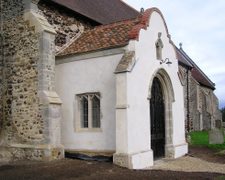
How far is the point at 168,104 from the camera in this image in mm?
14156

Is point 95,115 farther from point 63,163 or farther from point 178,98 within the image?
point 178,98

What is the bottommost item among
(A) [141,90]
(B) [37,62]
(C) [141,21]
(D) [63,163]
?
(D) [63,163]

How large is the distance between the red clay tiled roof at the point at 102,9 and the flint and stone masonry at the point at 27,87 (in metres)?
1.97

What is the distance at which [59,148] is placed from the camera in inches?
466

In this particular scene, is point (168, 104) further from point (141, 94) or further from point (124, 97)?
point (124, 97)

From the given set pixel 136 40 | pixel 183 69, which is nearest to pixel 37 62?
pixel 136 40

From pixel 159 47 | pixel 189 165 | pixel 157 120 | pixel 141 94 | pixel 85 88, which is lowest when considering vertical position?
pixel 189 165

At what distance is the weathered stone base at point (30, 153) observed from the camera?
450 inches

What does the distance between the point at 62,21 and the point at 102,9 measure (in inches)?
189

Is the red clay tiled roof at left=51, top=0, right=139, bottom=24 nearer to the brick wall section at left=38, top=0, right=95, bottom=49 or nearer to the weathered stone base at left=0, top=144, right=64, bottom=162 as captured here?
the brick wall section at left=38, top=0, right=95, bottom=49

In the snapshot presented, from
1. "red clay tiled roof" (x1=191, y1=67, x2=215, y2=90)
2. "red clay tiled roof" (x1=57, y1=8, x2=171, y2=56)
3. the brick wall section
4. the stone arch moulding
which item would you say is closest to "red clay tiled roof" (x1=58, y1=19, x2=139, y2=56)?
"red clay tiled roof" (x1=57, y1=8, x2=171, y2=56)

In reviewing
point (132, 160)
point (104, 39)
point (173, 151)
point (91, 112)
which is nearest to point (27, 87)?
point (91, 112)

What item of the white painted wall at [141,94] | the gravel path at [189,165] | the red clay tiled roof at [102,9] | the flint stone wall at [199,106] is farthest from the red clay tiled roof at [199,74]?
the gravel path at [189,165]

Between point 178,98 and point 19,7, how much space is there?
25.8 feet
